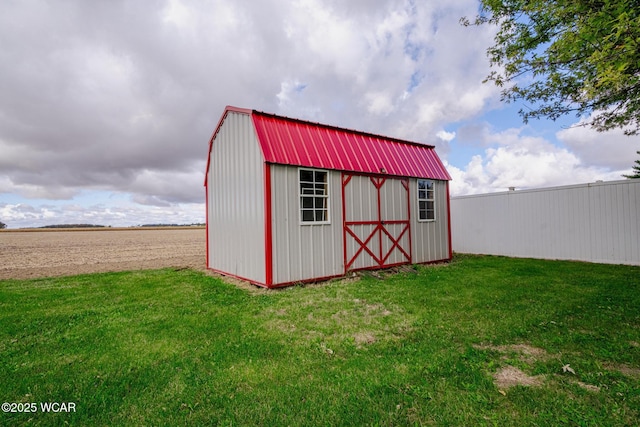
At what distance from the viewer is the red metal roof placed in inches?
357

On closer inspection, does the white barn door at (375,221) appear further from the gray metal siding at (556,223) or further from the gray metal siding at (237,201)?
the gray metal siding at (556,223)

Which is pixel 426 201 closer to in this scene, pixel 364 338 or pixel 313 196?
pixel 313 196

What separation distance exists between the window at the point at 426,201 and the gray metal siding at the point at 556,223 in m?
4.14

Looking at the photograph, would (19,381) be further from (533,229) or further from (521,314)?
(533,229)

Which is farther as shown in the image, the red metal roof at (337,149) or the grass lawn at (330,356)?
the red metal roof at (337,149)

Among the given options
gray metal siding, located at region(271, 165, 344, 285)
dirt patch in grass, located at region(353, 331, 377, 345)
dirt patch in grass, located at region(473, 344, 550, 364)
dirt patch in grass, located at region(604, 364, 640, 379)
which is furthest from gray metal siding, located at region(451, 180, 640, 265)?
dirt patch in grass, located at region(353, 331, 377, 345)

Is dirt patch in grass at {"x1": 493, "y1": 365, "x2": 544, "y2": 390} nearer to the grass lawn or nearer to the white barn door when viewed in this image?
the grass lawn

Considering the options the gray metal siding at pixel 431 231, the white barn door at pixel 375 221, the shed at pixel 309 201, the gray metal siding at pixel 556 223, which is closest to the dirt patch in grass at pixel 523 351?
the shed at pixel 309 201

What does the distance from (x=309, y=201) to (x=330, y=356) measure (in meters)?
5.76

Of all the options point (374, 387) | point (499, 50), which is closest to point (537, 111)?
point (499, 50)

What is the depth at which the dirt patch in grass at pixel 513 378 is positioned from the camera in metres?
3.47

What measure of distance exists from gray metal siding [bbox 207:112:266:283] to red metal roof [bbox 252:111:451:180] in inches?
20.7

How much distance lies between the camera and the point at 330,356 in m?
4.24

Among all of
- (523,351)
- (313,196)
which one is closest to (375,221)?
(313,196)
